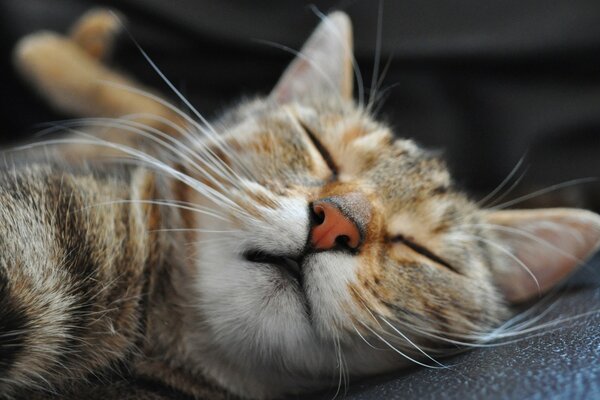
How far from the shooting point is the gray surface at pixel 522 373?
0.65 m

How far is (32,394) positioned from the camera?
834mm

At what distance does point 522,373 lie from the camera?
0.70 m

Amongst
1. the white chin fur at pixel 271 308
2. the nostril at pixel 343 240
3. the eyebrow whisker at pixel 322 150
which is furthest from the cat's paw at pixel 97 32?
the nostril at pixel 343 240

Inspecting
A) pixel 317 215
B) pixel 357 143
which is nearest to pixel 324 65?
pixel 357 143

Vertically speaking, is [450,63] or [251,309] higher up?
[450,63]

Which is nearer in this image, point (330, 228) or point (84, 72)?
point (330, 228)

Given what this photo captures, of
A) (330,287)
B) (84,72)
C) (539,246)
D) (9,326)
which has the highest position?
(84,72)

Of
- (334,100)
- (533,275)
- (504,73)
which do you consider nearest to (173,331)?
(334,100)

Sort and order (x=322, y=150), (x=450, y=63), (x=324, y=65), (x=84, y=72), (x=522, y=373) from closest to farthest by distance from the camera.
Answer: (x=522, y=373)
(x=322, y=150)
(x=324, y=65)
(x=450, y=63)
(x=84, y=72)

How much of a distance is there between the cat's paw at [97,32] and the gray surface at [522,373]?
1.21 meters

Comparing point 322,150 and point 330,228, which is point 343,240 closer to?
point 330,228

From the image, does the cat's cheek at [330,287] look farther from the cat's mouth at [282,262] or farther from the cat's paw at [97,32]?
the cat's paw at [97,32]

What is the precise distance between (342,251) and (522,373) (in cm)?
28

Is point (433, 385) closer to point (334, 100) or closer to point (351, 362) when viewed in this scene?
point (351, 362)
